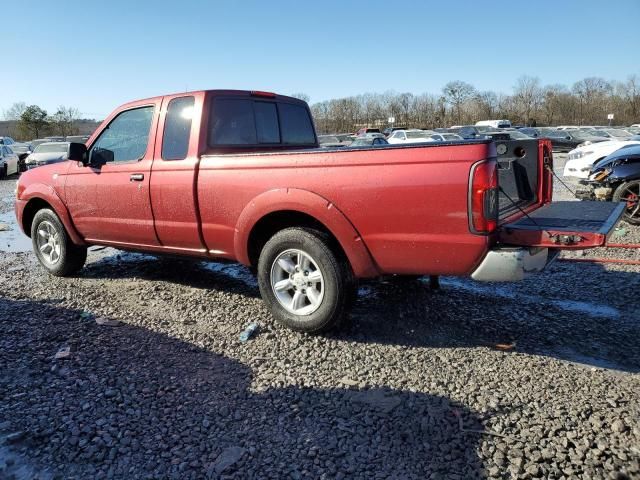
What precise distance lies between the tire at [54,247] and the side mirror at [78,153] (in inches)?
37.9

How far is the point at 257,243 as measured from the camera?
455 centimetres

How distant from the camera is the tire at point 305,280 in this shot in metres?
3.97

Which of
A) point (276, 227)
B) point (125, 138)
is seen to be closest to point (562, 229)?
point (276, 227)

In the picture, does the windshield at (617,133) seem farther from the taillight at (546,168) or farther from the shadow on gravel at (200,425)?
the shadow on gravel at (200,425)

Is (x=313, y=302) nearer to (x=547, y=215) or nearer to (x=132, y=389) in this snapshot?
(x=132, y=389)

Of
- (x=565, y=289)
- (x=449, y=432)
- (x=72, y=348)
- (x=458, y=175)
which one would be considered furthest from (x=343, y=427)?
(x=565, y=289)

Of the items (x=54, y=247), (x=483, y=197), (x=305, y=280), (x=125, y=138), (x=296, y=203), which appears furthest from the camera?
(x=54, y=247)

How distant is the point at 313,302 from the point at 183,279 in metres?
2.56

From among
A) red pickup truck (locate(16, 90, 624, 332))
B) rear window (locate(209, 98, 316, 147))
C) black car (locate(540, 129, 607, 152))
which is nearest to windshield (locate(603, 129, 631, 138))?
black car (locate(540, 129, 607, 152))

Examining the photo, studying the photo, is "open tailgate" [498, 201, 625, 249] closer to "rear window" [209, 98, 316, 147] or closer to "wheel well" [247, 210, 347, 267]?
"wheel well" [247, 210, 347, 267]

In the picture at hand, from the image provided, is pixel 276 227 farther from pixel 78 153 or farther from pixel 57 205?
pixel 57 205

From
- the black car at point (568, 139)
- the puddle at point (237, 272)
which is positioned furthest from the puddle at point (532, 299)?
the black car at point (568, 139)

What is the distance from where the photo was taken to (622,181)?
25.9ft

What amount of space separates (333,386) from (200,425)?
906 millimetres
